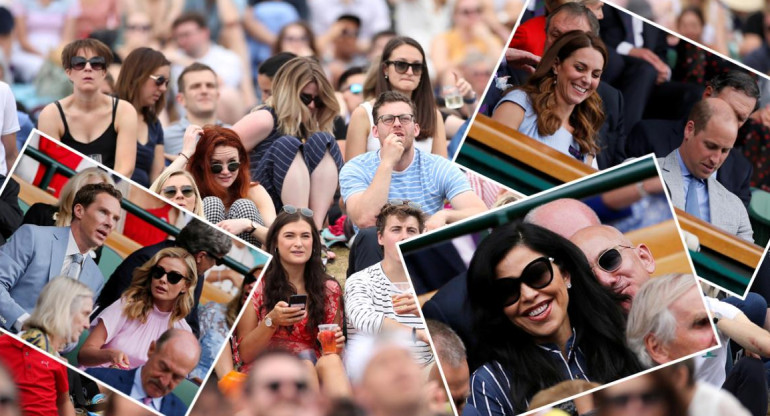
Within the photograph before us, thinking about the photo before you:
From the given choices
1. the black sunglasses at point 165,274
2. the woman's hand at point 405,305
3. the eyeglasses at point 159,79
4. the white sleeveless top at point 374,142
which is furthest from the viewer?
the eyeglasses at point 159,79

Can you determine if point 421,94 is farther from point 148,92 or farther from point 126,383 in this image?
point 126,383

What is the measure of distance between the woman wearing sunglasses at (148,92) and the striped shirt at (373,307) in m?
1.85

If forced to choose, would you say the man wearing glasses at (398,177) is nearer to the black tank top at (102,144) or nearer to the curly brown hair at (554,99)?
the curly brown hair at (554,99)

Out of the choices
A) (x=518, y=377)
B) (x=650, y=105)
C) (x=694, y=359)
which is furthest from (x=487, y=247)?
(x=650, y=105)

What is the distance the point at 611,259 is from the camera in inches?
256

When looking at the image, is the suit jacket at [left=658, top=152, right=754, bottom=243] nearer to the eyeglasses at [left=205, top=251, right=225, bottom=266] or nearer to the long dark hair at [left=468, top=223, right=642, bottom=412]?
the long dark hair at [left=468, top=223, right=642, bottom=412]

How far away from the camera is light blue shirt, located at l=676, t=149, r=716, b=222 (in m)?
7.09

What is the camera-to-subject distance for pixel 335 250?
7906 mm

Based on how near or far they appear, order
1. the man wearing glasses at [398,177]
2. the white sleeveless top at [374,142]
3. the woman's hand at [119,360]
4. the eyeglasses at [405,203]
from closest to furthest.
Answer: the woman's hand at [119,360]
the eyeglasses at [405,203]
the man wearing glasses at [398,177]
the white sleeveless top at [374,142]

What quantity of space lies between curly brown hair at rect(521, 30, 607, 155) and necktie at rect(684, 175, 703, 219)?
0.47m

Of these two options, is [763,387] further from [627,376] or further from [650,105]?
[650,105]

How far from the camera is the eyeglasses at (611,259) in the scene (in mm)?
6484

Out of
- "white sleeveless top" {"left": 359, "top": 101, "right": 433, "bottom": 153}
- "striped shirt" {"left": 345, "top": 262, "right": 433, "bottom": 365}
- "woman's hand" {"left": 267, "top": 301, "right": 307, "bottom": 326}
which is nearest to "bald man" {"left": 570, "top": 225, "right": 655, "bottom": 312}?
"striped shirt" {"left": 345, "top": 262, "right": 433, "bottom": 365}

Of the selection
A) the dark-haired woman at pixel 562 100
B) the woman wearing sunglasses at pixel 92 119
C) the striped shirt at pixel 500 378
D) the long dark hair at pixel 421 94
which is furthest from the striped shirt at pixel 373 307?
the woman wearing sunglasses at pixel 92 119
